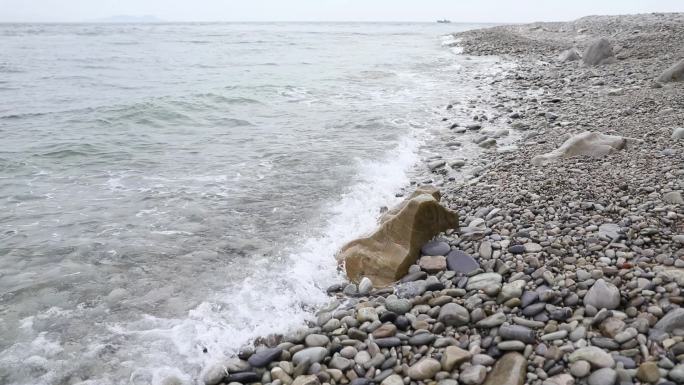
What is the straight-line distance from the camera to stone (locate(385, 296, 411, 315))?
167 inches

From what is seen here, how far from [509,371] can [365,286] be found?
192 cm

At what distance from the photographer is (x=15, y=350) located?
411 centimetres

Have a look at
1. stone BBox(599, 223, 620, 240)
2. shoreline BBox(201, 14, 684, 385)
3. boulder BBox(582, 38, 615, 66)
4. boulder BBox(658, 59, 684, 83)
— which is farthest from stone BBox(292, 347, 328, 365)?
boulder BBox(582, 38, 615, 66)

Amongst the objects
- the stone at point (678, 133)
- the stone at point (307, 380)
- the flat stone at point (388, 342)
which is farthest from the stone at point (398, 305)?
the stone at point (678, 133)

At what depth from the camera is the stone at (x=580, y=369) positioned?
3.01m

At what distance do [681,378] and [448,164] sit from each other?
667 cm

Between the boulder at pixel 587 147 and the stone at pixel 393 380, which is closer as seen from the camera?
the stone at pixel 393 380

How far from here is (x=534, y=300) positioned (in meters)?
3.88

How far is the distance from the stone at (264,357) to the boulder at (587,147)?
18.6ft

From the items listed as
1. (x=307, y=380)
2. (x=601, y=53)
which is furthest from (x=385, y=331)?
(x=601, y=53)

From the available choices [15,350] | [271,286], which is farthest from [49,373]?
[271,286]

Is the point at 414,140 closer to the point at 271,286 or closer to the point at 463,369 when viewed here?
the point at 271,286

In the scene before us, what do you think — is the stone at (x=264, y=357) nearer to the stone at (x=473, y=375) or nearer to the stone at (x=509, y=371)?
the stone at (x=473, y=375)

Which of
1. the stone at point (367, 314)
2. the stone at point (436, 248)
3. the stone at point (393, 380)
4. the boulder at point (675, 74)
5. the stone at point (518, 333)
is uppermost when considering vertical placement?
the boulder at point (675, 74)
